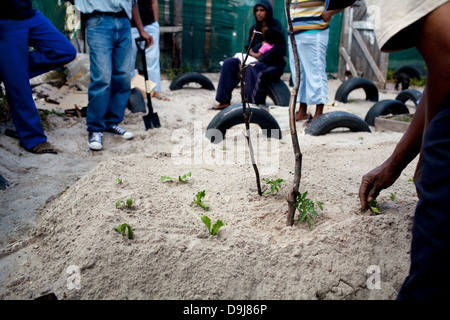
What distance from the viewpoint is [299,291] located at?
1525mm

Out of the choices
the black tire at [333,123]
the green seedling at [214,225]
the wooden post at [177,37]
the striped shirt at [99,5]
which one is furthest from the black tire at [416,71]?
the green seedling at [214,225]

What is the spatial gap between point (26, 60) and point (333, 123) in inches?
124

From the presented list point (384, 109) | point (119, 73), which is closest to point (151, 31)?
point (119, 73)

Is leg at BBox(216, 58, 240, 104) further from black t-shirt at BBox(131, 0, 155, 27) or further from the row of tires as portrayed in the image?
black t-shirt at BBox(131, 0, 155, 27)

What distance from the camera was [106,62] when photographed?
3.93 meters

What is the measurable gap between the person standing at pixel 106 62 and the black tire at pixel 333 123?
205 cm

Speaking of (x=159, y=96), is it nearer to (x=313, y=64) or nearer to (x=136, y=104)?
(x=136, y=104)

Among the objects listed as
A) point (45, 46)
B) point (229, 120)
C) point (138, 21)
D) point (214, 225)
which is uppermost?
point (138, 21)

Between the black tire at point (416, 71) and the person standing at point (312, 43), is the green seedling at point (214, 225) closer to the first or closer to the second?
the person standing at point (312, 43)

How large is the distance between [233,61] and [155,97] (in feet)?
4.98

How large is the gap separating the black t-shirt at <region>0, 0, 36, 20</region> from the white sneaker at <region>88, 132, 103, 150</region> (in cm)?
124

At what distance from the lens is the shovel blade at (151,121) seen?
4547mm

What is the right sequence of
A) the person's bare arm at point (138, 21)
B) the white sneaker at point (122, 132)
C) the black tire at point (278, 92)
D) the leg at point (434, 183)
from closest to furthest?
the leg at point (434, 183) → the white sneaker at point (122, 132) → the person's bare arm at point (138, 21) → the black tire at point (278, 92)

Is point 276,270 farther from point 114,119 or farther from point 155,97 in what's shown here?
point 155,97
